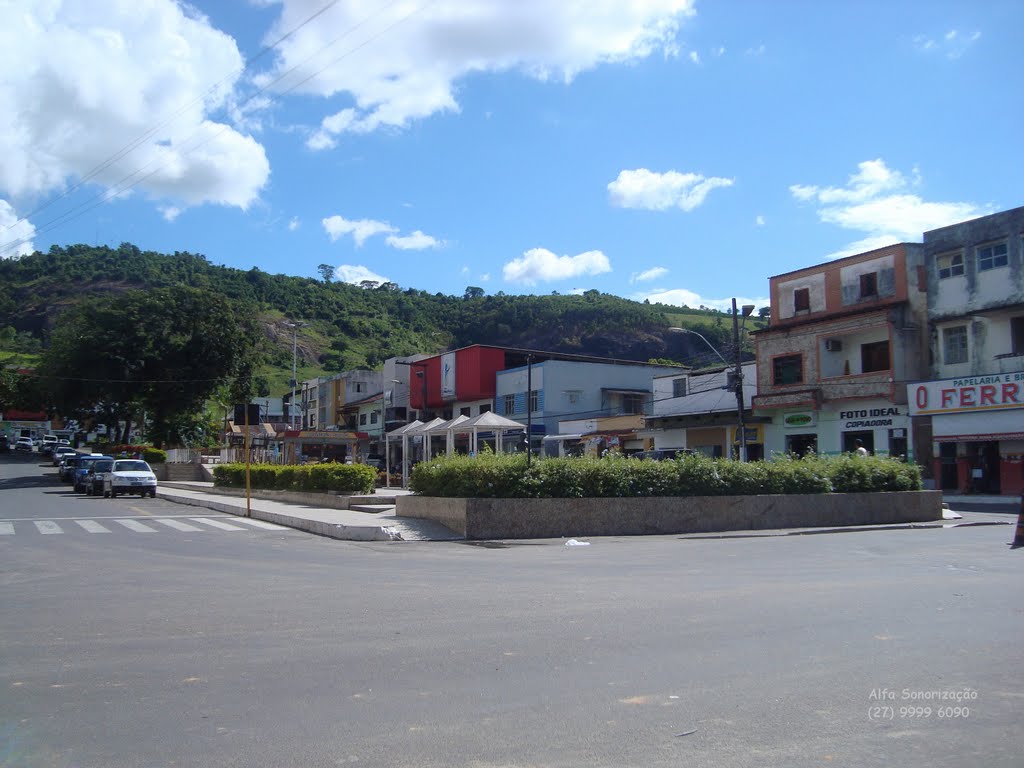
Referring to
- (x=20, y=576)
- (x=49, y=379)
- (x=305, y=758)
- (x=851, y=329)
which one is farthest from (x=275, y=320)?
(x=305, y=758)

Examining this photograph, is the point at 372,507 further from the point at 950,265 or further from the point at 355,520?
the point at 950,265

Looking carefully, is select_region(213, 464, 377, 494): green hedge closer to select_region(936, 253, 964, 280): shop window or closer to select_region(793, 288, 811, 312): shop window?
select_region(793, 288, 811, 312): shop window

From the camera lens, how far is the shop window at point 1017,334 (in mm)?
34625

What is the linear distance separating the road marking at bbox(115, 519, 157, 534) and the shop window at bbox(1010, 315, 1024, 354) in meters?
33.1

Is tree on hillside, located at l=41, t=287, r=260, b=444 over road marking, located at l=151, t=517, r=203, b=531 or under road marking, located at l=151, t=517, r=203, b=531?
over

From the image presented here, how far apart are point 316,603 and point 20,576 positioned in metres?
4.85

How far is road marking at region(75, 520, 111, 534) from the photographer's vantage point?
18.4 metres

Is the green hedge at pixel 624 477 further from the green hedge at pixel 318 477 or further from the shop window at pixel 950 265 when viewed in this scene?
the shop window at pixel 950 265

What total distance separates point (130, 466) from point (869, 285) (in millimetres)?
34329

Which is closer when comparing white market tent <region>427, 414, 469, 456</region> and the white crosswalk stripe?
the white crosswalk stripe

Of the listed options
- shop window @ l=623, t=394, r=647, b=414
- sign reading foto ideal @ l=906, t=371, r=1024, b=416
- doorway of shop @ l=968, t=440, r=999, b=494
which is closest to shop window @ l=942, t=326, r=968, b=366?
sign reading foto ideal @ l=906, t=371, r=1024, b=416

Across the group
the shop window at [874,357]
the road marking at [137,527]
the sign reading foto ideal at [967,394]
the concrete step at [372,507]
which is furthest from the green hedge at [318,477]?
the shop window at [874,357]

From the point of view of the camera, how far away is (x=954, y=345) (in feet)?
121

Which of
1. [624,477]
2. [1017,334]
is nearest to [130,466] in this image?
[624,477]
